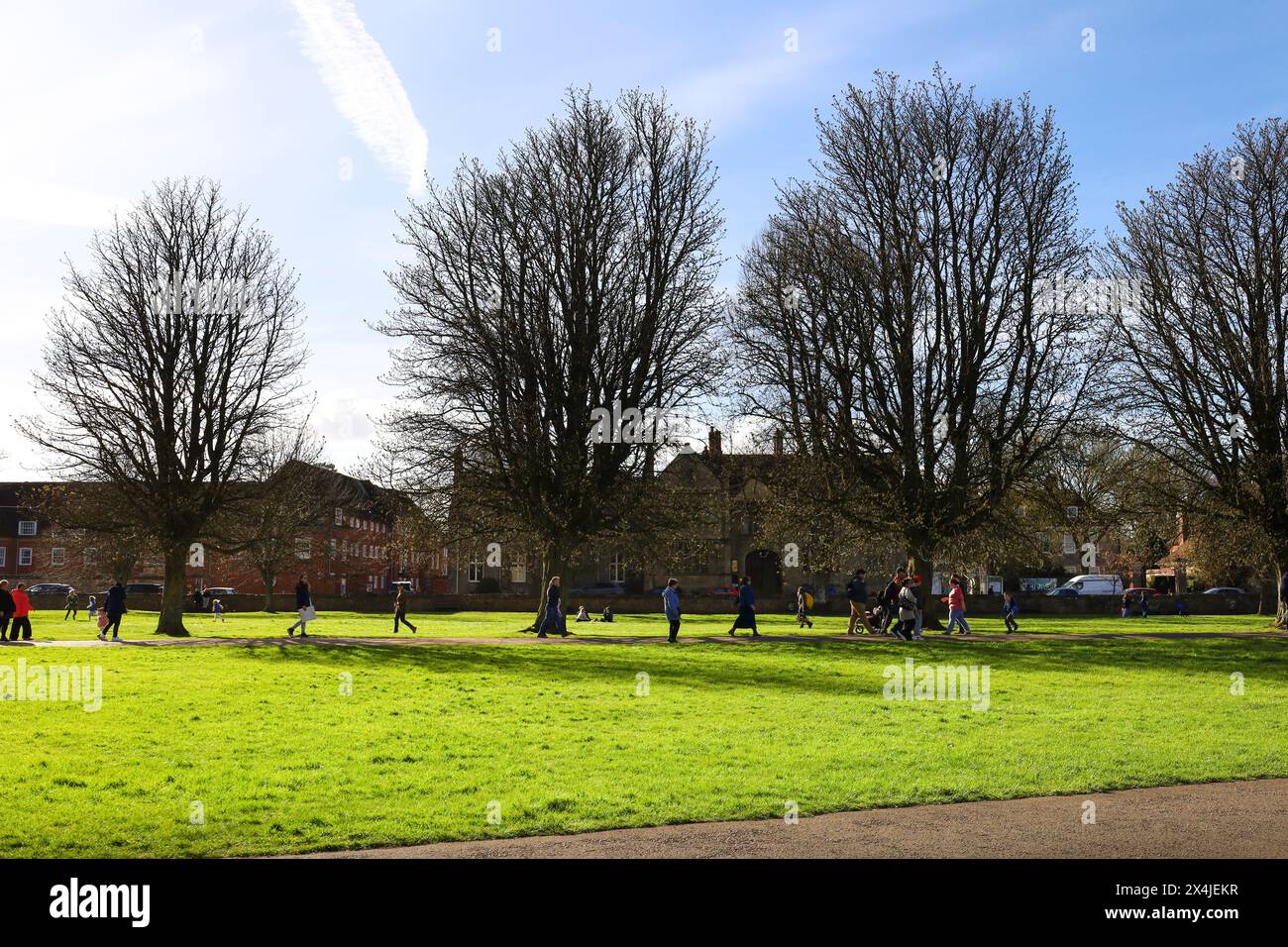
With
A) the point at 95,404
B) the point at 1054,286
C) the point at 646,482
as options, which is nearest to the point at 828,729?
the point at 646,482

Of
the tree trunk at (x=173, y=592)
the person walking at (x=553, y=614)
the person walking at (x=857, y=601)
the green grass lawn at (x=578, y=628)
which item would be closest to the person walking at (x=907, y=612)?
the person walking at (x=857, y=601)

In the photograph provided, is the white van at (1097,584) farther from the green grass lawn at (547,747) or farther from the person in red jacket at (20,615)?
the person in red jacket at (20,615)

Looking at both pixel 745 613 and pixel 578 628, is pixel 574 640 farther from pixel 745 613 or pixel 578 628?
pixel 578 628

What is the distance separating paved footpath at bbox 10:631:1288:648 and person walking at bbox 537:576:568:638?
0.44 m

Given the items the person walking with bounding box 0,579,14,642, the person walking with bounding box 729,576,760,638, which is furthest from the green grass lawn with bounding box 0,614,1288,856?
the person walking with bounding box 729,576,760,638

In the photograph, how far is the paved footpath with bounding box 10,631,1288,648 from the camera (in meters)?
30.5

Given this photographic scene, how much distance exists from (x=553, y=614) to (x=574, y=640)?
8.12 ft

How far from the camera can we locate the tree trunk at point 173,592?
36750 millimetres

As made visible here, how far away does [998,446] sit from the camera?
116 ft

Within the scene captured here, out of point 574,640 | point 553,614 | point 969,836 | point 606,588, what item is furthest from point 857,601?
point 606,588

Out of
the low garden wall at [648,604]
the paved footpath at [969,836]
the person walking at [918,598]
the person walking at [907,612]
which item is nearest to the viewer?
the paved footpath at [969,836]

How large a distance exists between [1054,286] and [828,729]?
25.4m

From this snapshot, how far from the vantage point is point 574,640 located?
106 ft

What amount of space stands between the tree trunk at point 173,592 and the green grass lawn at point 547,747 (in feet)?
41.7
